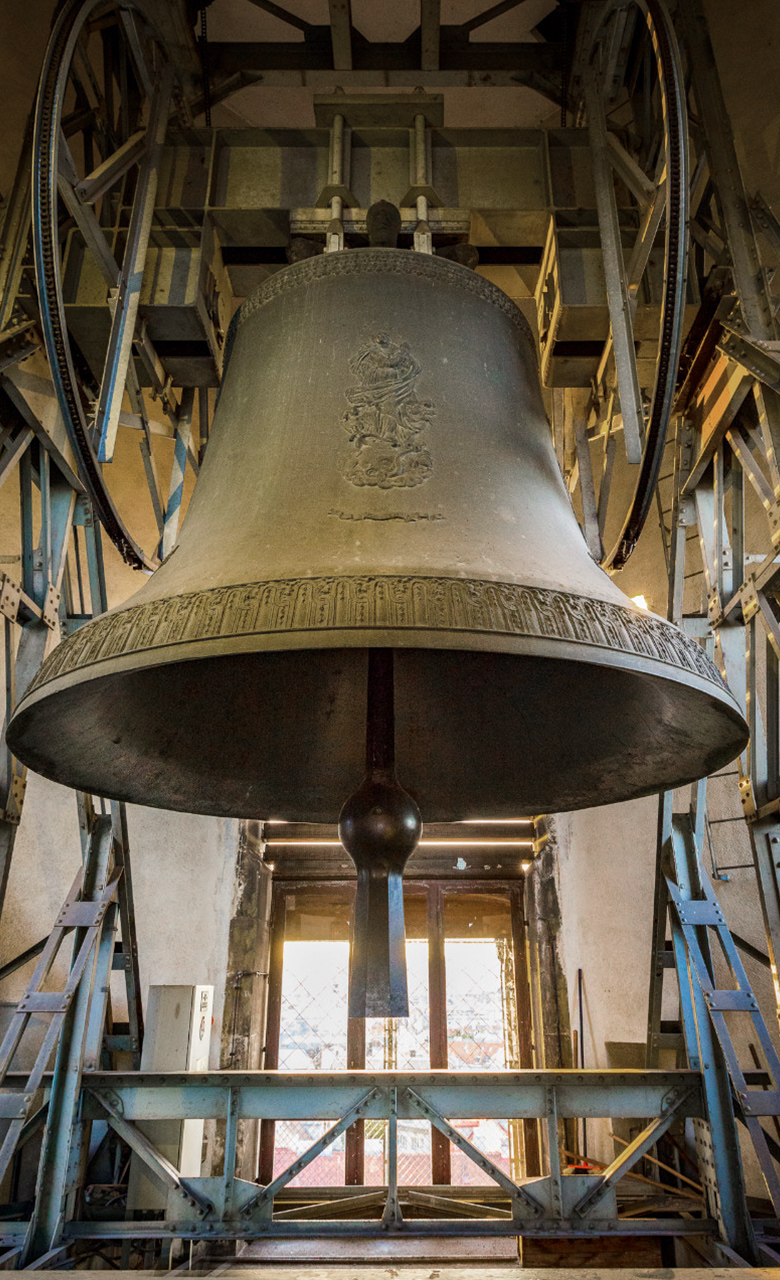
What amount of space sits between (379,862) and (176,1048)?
12.9ft

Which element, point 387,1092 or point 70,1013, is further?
point 387,1092

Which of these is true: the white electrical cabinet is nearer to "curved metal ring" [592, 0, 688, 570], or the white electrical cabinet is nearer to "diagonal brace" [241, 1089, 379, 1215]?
"diagonal brace" [241, 1089, 379, 1215]

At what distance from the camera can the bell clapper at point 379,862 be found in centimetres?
163

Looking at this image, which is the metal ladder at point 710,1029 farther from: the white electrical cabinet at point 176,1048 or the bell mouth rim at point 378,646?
the white electrical cabinet at point 176,1048

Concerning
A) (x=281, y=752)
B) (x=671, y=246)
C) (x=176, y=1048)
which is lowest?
(x=176, y=1048)

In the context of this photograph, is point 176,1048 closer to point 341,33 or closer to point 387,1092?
point 387,1092

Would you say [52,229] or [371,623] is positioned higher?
[52,229]

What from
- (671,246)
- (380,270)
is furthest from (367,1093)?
(671,246)

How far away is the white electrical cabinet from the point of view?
472 cm

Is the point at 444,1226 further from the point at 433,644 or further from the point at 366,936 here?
the point at 433,644

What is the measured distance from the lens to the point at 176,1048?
16.4ft

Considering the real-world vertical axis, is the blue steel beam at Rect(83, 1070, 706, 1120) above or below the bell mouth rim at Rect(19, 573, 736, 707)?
below

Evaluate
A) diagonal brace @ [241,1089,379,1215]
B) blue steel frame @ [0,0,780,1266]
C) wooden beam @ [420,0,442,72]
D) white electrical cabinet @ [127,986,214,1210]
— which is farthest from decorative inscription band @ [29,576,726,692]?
white electrical cabinet @ [127,986,214,1210]

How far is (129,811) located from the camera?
6203 mm
